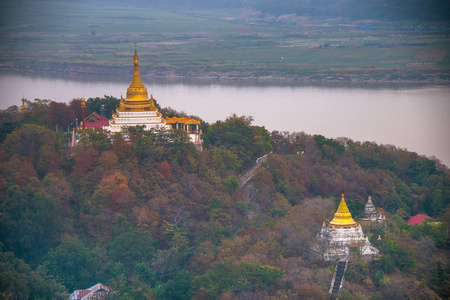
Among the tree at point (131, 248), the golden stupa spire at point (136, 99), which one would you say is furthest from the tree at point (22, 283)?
the golden stupa spire at point (136, 99)

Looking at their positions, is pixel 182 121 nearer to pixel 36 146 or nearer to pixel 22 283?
pixel 36 146

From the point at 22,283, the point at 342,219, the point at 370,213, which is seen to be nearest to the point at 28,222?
the point at 22,283

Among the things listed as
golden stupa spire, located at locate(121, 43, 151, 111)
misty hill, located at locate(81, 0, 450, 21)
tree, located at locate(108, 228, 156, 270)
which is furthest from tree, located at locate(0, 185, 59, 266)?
misty hill, located at locate(81, 0, 450, 21)

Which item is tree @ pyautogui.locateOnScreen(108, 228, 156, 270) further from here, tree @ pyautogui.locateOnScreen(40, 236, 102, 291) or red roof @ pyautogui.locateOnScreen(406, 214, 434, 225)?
red roof @ pyautogui.locateOnScreen(406, 214, 434, 225)

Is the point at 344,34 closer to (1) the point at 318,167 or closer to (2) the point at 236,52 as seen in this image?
(2) the point at 236,52

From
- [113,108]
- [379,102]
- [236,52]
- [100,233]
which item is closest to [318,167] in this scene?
[113,108]

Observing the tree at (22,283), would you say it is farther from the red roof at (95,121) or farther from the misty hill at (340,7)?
the misty hill at (340,7)
